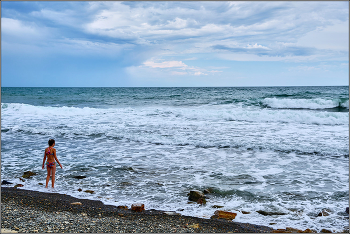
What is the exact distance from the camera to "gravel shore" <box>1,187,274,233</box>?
4027 mm

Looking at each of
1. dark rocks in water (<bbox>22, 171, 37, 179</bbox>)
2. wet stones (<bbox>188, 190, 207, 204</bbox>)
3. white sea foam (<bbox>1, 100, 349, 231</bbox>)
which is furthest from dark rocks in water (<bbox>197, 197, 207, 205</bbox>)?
dark rocks in water (<bbox>22, 171, 37, 179</bbox>)

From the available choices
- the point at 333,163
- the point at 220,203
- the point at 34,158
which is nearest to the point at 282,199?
the point at 220,203

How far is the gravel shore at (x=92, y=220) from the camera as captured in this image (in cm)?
403

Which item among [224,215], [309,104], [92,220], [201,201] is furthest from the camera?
[309,104]

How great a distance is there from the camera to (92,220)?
439cm

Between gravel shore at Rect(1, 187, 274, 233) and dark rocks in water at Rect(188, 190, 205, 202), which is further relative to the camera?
dark rocks in water at Rect(188, 190, 205, 202)

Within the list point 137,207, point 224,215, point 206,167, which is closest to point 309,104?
point 206,167

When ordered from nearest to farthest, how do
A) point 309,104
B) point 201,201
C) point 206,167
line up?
point 201,201 < point 206,167 < point 309,104

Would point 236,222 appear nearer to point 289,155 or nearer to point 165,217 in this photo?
point 165,217

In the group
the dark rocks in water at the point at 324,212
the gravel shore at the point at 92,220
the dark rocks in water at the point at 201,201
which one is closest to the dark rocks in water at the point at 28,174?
the gravel shore at the point at 92,220

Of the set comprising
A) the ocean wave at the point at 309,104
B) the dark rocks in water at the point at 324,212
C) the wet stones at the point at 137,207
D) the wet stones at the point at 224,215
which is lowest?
the dark rocks in water at the point at 324,212

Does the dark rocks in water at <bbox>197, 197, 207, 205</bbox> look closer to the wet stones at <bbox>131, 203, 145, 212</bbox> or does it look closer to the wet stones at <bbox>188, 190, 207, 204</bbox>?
the wet stones at <bbox>188, 190, 207, 204</bbox>

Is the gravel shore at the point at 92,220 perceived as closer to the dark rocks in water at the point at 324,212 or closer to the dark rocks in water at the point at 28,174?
the dark rocks in water at the point at 324,212

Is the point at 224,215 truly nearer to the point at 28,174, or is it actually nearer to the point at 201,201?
the point at 201,201
